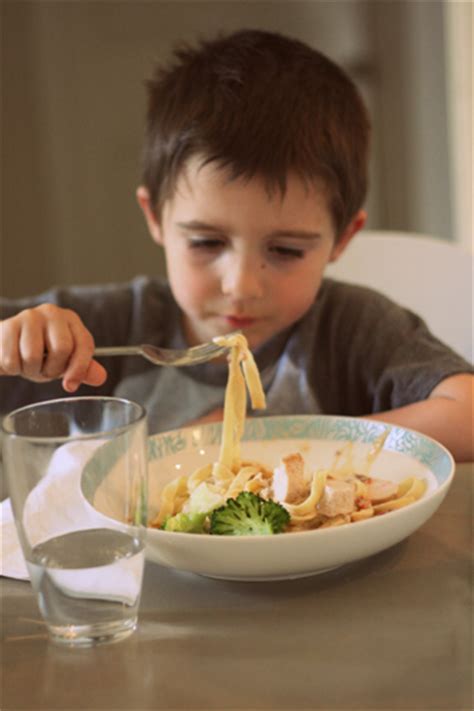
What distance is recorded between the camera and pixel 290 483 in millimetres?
788

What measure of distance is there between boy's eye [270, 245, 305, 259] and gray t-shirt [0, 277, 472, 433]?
180mm

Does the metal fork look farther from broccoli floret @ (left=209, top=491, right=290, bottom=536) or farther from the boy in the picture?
broccoli floret @ (left=209, top=491, right=290, bottom=536)

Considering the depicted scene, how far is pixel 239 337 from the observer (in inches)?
37.6

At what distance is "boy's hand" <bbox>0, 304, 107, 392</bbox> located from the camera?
995 mm

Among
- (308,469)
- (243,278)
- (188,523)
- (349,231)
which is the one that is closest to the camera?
(188,523)

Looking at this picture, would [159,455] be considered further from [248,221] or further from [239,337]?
[248,221]

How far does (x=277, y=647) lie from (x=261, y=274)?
680mm

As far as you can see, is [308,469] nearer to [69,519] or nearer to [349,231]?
[69,519]

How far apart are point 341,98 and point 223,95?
0.18m

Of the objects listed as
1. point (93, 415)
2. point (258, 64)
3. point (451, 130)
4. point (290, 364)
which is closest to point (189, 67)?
point (258, 64)

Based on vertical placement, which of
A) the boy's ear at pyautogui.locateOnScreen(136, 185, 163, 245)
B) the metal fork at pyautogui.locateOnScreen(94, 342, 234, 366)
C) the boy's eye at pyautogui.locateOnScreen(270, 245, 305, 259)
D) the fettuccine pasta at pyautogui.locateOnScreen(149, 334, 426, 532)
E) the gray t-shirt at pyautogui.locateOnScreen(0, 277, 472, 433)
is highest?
the boy's ear at pyautogui.locateOnScreen(136, 185, 163, 245)

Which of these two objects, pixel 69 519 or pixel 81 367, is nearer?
pixel 69 519

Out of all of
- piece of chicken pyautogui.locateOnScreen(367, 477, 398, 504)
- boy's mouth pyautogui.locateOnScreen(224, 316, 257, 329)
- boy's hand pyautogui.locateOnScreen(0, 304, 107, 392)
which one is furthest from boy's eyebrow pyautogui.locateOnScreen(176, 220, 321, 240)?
piece of chicken pyautogui.locateOnScreen(367, 477, 398, 504)

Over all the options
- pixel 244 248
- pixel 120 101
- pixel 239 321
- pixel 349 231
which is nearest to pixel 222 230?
pixel 244 248
